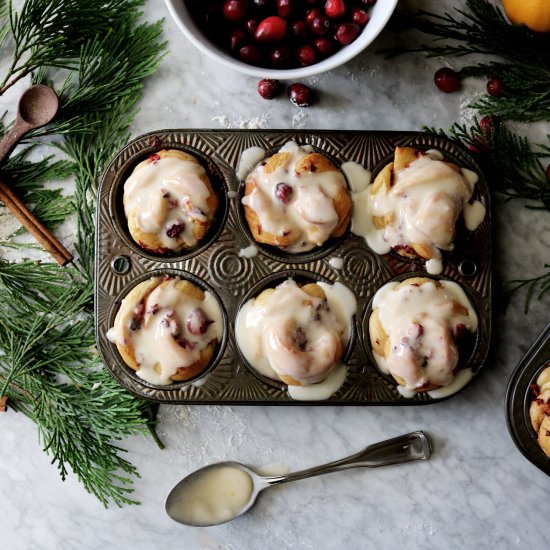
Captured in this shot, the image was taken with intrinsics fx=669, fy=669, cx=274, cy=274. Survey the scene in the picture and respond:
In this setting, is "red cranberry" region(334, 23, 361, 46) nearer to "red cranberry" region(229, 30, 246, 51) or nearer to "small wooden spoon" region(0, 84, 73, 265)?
"red cranberry" region(229, 30, 246, 51)

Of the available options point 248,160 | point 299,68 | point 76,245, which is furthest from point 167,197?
point 299,68

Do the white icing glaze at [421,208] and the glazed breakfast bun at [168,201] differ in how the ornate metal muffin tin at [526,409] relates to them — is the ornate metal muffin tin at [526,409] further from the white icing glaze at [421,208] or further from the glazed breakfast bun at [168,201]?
the glazed breakfast bun at [168,201]

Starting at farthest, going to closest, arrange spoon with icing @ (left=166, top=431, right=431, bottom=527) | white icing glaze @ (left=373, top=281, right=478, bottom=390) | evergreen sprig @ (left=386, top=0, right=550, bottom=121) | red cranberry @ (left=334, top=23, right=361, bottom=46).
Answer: spoon with icing @ (left=166, top=431, right=431, bottom=527) < evergreen sprig @ (left=386, top=0, right=550, bottom=121) < red cranberry @ (left=334, top=23, right=361, bottom=46) < white icing glaze @ (left=373, top=281, right=478, bottom=390)

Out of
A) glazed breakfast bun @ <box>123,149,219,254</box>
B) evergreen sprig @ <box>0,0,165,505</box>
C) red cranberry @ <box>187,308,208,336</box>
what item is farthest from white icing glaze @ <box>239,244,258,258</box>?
evergreen sprig @ <box>0,0,165,505</box>

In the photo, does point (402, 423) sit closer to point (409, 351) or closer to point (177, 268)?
point (409, 351)

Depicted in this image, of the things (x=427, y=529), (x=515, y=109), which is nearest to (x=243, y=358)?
(x=427, y=529)

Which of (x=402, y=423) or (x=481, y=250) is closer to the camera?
(x=481, y=250)
